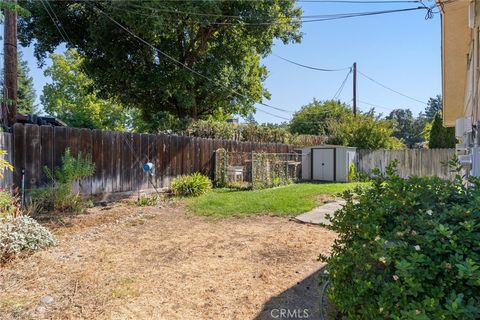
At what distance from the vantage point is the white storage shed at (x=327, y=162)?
14.2 m

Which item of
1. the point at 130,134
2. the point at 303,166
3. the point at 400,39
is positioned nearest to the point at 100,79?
the point at 130,134

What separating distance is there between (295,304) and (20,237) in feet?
11.3

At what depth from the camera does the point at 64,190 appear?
Answer: 21.7ft

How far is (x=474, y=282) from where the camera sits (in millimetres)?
1241

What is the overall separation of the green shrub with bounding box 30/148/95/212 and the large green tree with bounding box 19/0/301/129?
7164 mm

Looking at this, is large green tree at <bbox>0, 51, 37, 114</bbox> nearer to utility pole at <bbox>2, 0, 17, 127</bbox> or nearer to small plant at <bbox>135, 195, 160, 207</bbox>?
utility pole at <bbox>2, 0, 17, 127</bbox>

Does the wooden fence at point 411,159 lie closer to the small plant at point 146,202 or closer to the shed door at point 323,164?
the shed door at point 323,164

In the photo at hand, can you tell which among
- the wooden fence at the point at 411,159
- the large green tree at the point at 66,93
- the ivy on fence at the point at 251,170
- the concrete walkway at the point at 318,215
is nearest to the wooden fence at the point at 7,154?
the concrete walkway at the point at 318,215

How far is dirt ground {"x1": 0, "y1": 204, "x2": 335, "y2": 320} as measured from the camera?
2.88 meters

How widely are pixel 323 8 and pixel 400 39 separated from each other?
3229 mm

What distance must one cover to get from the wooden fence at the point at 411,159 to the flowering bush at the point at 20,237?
40.2ft

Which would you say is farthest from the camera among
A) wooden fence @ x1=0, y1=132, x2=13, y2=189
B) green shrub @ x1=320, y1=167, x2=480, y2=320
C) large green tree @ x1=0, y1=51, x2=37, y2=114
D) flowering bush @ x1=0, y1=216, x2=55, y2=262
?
large green tree @ x1=0, y1=51, x2=37, y2=114

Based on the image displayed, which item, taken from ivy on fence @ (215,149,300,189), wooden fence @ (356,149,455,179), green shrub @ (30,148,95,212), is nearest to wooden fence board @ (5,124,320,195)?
green shrub @ (30,148,95,212)

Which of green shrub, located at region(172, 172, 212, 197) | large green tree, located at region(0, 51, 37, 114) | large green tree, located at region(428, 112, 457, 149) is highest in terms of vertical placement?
large green tree, located at region(0, 51, 37, 114)
